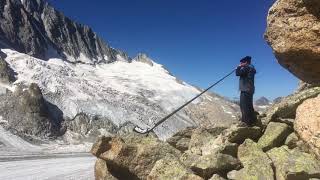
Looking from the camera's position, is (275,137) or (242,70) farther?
(242,70)

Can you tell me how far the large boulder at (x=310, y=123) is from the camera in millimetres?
9156

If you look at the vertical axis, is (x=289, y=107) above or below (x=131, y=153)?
above

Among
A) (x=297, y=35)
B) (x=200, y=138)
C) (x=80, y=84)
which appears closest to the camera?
(x=297, y=35)

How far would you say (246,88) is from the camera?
11930mm

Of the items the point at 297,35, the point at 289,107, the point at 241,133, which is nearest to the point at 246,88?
the point at 289,107

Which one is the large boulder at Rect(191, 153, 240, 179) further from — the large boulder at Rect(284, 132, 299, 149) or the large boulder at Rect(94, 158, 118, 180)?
the large boulder at Rect(94, 158, 118, 180)

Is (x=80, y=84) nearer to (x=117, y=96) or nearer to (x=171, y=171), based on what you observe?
(x=117, y=96)

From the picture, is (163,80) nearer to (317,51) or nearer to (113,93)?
(113,93)

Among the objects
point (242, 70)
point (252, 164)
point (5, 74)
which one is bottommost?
point (252, 164)

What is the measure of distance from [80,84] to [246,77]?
5421 centimetres

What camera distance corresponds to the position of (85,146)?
4284 cm

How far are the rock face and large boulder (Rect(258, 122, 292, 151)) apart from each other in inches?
49.2

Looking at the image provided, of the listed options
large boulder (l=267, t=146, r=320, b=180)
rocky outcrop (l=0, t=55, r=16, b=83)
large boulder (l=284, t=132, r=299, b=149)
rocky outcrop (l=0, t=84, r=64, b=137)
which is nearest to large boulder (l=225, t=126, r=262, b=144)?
large boulder (l=284, t=132, r=299, b=149)

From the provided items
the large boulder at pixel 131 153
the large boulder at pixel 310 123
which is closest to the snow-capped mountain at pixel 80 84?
the large boulder at pixel 131 153
